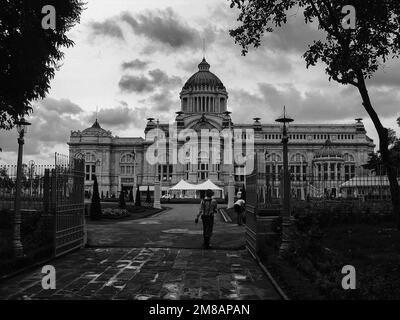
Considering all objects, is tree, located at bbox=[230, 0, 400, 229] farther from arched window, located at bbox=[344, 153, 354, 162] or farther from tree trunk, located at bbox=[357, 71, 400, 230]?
arched window, located at bbox=[344, 153, 354, 162]

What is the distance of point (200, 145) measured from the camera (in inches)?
3807

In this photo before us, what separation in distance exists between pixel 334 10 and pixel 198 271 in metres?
8.51

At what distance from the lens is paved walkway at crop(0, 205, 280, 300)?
8.29 m

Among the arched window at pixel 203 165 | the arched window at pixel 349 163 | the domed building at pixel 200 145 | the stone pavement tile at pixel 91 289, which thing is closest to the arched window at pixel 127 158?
the domed building at pixel 200 145

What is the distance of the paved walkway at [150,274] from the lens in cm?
829

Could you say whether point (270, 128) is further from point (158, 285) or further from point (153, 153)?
point (158, 285)

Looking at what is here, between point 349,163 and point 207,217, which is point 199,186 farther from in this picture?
point 349,163

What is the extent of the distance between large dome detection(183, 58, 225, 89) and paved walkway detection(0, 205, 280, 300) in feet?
302

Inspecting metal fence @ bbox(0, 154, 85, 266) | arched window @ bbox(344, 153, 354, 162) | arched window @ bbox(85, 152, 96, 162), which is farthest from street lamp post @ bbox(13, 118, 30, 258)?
arched window @ bbox(344, 153, 354, 162)

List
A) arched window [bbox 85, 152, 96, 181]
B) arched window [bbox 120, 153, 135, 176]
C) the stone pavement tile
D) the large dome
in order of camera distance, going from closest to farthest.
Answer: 1. the stone pavement tile
2. arched window [bbox 85, 152, 96, 181]
3. arched window [bbox 120, 153, 135, 176]
4. the large dome
